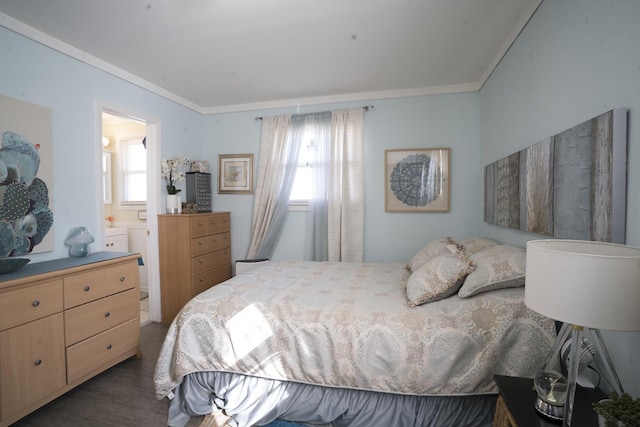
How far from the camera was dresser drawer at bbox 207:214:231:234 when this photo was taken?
3.49 metres

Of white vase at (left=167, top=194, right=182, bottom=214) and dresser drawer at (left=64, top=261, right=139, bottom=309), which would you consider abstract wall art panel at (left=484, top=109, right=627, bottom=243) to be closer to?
dresser drawer at (left=64, top=261, right=139, bottom=309)

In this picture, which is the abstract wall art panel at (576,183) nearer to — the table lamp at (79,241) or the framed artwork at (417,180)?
the framed artwork at (417,180)

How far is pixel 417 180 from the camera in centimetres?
332

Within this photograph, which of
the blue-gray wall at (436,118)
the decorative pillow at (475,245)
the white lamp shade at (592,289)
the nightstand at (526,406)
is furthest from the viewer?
the decorative pillow at (475,245)

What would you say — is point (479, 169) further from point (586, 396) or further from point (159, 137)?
point (159, 137)

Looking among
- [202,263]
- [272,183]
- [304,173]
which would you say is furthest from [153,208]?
[304,173]

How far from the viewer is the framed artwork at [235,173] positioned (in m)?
3.86

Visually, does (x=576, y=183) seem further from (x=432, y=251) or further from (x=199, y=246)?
(x=199, y=246)

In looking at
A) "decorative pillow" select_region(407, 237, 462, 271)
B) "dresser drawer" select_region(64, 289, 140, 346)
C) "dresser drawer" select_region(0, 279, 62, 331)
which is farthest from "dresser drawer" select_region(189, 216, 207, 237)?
"decorative pillow" select_region(407, 237, 462, 271)

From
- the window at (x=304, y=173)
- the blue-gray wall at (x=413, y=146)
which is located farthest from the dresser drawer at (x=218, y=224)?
the window at (x=304, y=173)

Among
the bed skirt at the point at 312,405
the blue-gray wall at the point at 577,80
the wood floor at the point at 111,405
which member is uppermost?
the blue-gray wall at the point at 577,80

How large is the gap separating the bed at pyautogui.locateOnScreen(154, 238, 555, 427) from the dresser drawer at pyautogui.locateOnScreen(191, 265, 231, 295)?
148 cm

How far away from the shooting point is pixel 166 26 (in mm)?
2123

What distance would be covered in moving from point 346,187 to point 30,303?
285 cm
